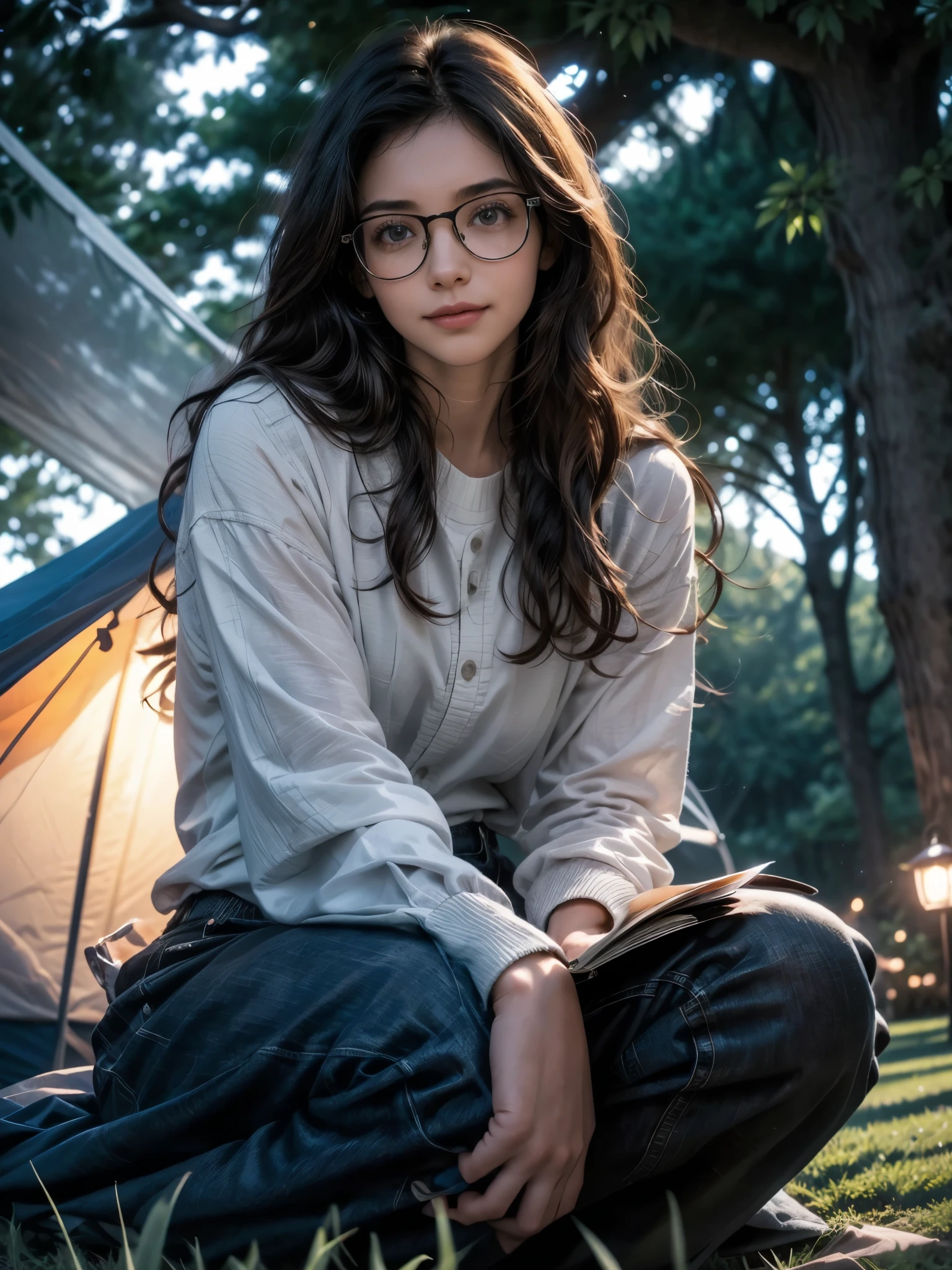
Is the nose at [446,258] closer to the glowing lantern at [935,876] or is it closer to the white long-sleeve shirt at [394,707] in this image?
the white long-sleeve shirt at [394,707]

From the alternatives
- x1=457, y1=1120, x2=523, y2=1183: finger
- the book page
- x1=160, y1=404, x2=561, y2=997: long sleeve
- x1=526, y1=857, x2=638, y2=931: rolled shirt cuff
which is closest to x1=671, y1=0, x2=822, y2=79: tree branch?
x1=160, y1=404, x2=561, y2=997: long sleeve

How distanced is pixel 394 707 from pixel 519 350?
1.62 feet

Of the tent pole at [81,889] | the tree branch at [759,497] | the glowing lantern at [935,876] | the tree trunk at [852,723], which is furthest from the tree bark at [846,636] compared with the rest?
the tent pole at [81,889]

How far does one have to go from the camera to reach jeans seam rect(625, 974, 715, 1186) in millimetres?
1114

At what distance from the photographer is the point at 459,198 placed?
140cm

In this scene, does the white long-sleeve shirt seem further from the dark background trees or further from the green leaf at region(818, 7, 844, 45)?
the green leaf at region(818, 7, 844, 45)

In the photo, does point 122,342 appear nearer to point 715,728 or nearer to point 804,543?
point 804,543

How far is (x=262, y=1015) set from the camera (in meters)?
1.16

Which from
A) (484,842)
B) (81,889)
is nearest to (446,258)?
(484,842)

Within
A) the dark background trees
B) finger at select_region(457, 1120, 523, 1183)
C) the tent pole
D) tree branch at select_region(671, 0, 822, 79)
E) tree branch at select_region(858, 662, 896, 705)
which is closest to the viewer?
finger at select_region(457, 1120, 523, 1183)

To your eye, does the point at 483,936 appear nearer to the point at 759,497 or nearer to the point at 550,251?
the point at 550,251

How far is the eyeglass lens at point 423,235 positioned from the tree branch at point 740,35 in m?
2.68

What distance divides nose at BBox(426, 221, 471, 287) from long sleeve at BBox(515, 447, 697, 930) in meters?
0.35

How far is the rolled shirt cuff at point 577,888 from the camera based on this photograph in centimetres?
136
